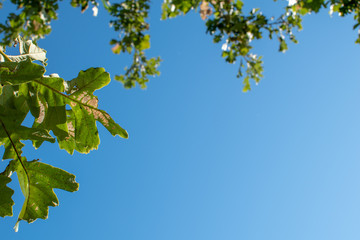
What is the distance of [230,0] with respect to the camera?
12.3ft

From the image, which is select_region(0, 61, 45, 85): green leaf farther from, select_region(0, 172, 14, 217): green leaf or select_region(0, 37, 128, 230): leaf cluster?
select_region(0, 172, 14, 217): green leaf

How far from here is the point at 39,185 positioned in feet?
4.67

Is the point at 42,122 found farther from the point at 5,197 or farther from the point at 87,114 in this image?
the point at 5,197

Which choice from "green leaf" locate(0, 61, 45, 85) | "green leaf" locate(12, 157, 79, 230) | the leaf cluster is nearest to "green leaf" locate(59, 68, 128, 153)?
the leaf cluster

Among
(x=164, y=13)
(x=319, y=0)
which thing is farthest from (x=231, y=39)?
(x=319, y=0)

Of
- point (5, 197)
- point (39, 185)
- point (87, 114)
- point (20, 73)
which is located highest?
point (87, 114)

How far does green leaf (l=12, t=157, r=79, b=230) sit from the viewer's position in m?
1.39

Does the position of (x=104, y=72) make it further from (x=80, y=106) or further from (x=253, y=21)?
(x=253, y=21)

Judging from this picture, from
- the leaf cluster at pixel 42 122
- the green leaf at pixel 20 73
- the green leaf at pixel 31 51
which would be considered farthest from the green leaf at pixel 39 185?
the green leaf at pixel 31 51

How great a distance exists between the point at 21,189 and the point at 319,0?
9.53 feet

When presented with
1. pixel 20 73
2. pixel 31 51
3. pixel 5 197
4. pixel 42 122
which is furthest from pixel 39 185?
pixel 31 51

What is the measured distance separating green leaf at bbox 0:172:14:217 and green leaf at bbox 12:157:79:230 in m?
0.08

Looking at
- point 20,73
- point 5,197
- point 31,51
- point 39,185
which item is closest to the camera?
point 20,73

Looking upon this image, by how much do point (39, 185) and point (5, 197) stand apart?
0.49 ft
